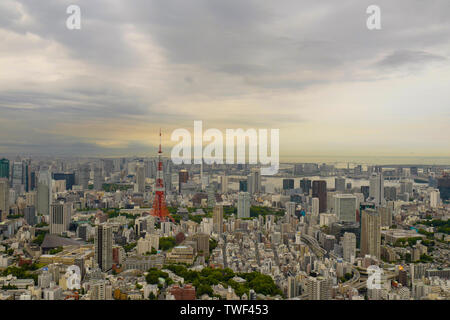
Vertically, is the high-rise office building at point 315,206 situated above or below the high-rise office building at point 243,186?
below

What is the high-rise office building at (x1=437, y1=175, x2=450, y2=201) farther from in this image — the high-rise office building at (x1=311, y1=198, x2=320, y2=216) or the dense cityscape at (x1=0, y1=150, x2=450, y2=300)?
the high-rise office building at (x1=311, y1=198, x2=320, y2=216)

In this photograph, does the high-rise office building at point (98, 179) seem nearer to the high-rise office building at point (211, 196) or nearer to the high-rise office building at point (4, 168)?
the high-rise office building at point (4, 168)

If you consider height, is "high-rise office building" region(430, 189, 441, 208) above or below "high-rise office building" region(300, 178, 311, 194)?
below

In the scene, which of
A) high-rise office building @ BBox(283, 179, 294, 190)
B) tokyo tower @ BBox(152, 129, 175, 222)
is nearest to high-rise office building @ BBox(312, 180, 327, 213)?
high-rise office building @ BBox(283, 179, 294, 190)

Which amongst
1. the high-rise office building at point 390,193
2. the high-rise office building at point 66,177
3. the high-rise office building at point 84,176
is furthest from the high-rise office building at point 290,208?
the high-rise office building at point 66,177
